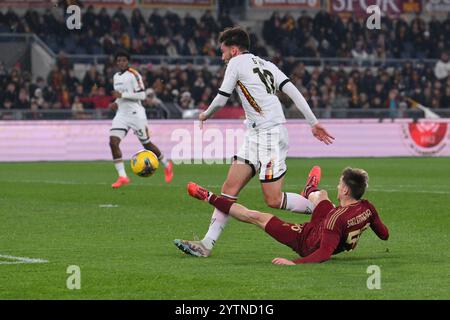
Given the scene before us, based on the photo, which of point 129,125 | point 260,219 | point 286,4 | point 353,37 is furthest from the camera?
point 286,4

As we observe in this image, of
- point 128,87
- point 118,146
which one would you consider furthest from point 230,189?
point 128,87

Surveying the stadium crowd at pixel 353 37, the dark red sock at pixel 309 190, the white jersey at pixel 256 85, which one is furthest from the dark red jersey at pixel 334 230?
the stadium crowd at pixel 353 37

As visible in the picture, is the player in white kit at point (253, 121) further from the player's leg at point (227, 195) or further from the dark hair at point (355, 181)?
the dark hair at point (355, 181)

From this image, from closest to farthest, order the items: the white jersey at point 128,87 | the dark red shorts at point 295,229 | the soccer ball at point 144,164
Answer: the dark red shorts at point 295,229, the soccer ball at point 144,164, the white jersey at point 128,87

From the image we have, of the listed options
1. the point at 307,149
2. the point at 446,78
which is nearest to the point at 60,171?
the point at 307,149

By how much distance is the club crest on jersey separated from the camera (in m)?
34.7

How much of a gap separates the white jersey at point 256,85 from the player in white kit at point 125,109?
10549 mm

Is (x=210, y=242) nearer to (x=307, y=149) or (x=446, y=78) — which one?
(x=307, y=149)

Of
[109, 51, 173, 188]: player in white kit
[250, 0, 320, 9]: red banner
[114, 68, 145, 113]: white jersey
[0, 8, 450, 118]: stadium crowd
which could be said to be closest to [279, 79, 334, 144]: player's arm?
[109, 51, 173, 188]: player in white kit

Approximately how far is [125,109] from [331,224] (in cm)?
1309

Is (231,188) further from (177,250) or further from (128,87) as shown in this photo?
(128,87)

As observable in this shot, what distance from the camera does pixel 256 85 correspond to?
38.8 feet

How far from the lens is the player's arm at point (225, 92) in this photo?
1162cm
